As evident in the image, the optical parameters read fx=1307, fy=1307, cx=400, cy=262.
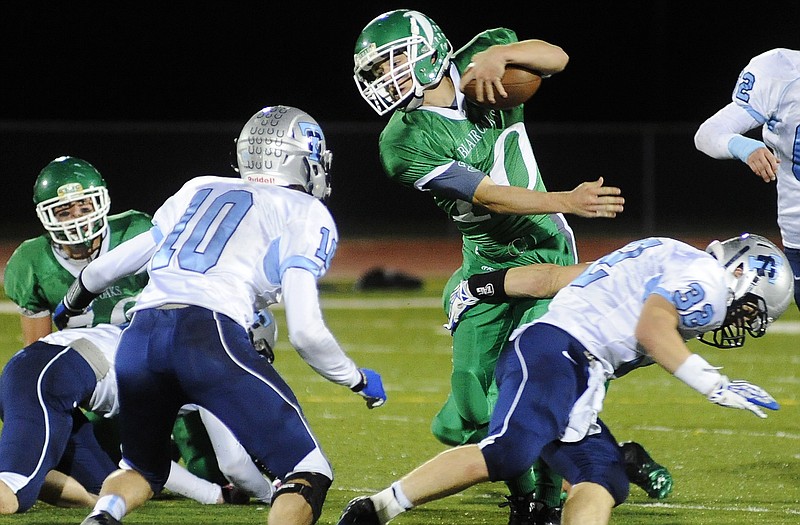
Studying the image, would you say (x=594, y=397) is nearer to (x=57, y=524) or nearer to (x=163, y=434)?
(x=163, y=434)

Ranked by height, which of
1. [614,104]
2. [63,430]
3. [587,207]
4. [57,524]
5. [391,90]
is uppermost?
[391,90]

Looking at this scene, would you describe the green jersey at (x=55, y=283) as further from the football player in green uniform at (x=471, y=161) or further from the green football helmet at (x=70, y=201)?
the football player in green uniform at (x=471, y=161)

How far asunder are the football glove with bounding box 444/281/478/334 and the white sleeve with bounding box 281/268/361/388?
947 mm

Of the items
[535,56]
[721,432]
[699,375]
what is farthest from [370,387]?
[721,432]

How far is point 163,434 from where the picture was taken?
11.5ft

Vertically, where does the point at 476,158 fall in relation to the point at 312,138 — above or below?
below

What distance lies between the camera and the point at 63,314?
14.6ft

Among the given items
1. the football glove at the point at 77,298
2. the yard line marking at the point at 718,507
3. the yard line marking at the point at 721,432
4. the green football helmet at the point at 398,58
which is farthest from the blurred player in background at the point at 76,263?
the yard line marking at the point at 721,432

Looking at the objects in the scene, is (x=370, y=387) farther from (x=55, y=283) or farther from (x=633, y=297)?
(x=55, y=283)

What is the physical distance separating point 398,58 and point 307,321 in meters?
1.28

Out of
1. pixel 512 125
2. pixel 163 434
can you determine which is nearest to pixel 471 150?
pixel 512 125

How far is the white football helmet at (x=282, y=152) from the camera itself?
374 centimetres

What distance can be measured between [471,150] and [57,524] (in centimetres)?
184

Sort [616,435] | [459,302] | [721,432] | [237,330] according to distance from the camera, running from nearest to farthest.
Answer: [237,330] < [459,302] < [616,435] < [721,432]
